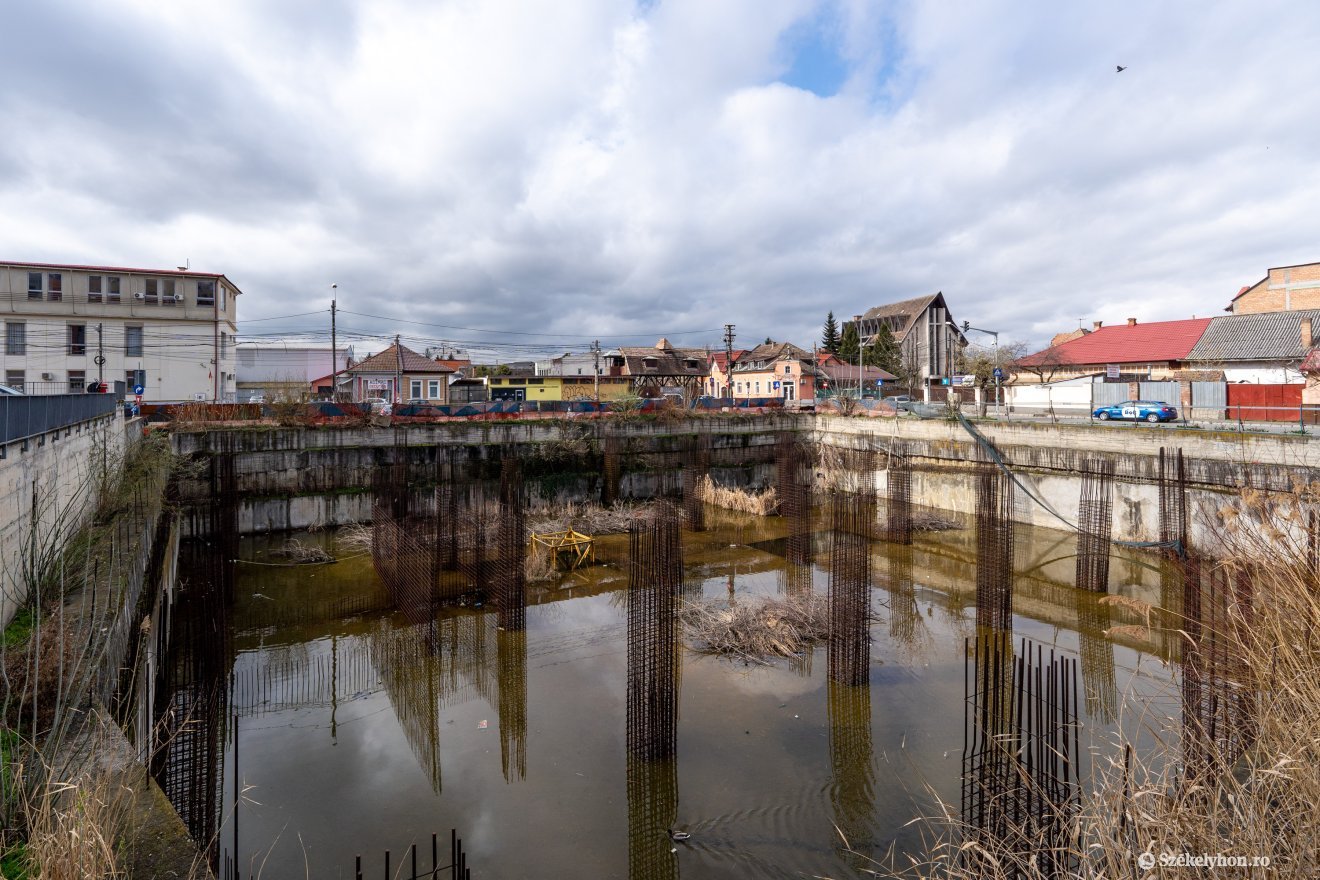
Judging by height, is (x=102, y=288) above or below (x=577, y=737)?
above

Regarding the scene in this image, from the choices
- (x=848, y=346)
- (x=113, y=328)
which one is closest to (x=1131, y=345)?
(x=848, y=346)

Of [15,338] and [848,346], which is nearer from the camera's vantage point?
[15,338]

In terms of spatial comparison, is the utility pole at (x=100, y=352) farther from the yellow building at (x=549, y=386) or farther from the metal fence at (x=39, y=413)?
the yellow building at (x=549, y=386)

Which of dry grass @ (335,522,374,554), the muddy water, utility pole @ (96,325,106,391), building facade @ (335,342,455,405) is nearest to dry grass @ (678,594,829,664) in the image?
the muddy water

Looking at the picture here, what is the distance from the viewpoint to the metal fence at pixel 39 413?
6375mm

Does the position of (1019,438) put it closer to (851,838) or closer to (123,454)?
(851,838)

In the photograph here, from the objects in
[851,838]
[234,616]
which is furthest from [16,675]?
[234,616]

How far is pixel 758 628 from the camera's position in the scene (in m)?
11.1

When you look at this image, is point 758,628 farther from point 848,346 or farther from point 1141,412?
point 848,346

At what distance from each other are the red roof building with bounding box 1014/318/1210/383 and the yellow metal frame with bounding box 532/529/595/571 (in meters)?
28.0

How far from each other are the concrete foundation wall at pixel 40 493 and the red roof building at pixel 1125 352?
36.9 meters

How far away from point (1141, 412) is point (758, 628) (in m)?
18.6

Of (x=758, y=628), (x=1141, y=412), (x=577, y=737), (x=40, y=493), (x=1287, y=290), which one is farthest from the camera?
(x=1287, y=290)

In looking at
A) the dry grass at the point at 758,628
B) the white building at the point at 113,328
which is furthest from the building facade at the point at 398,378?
the dry grass at the point at 758,628
